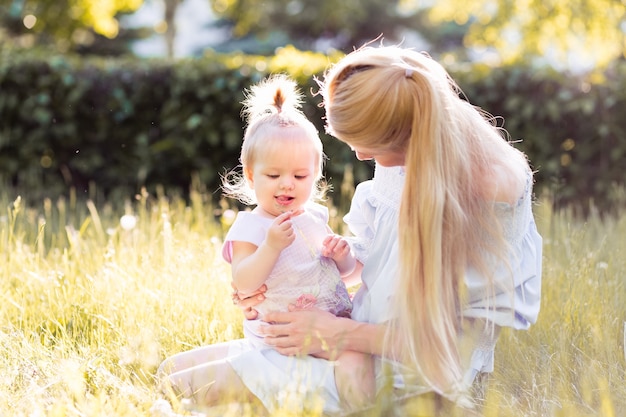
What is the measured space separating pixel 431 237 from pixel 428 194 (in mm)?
125

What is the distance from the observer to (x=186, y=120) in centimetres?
662

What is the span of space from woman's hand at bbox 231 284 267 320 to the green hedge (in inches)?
140

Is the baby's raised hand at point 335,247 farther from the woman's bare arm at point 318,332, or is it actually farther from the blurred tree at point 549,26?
the blurred tree at point 549,26

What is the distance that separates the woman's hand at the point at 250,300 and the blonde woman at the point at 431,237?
9cm

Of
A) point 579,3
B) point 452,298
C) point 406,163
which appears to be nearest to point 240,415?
point 452,298

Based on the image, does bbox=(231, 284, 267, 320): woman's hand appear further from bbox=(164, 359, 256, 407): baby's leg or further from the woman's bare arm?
bbox=(164, 359, 256, 407): baby's leg

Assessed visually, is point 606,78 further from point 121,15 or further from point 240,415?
point 121,15

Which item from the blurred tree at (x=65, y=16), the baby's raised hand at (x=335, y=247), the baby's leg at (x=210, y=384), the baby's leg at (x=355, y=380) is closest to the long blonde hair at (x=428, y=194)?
the baby's leg at (x=355, y=380)

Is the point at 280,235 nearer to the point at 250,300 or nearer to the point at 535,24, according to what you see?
the point at 250,300

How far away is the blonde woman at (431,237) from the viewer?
2.38m

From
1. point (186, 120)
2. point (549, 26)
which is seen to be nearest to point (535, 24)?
point (549, 26)

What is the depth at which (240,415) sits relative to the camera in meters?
2.49

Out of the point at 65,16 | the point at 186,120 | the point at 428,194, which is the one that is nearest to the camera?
the point at 428,194

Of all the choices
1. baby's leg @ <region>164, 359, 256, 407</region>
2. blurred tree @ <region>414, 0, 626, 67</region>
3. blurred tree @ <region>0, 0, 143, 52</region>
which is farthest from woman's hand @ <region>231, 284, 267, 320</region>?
blurred tree @ <region>0, 0, 143, 52</region>
